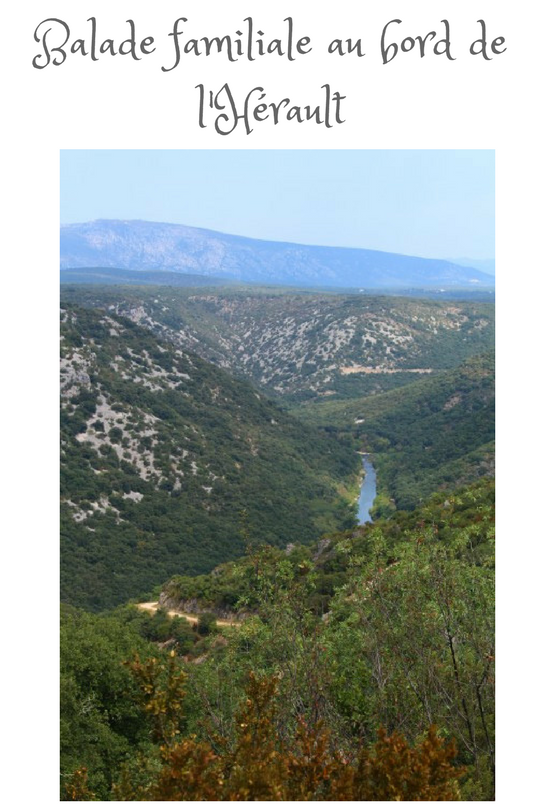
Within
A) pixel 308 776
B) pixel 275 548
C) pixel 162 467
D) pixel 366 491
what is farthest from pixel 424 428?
pixel 308 776

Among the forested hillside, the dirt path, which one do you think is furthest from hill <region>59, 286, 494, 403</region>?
the forested hillside

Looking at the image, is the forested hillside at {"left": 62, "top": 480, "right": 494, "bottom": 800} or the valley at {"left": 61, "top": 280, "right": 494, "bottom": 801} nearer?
the forested hillside at {"left": 62, "top": 480, "right": 494, "bottom": 800}

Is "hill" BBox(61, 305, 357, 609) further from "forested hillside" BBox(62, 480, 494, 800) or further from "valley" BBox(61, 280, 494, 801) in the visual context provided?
"forested hillside" BBox(62, 480, 494, 800)

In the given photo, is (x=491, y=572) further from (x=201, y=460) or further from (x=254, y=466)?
(x=254, y=466)

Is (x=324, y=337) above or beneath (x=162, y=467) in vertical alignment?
above

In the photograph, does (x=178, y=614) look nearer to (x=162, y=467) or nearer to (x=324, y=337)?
(x=162, y=467)

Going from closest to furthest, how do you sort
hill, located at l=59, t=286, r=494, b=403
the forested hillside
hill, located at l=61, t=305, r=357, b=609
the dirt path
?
the forested hillside → the dirt path → hill, located at l=61, t=305, r=357, b=609 → hill, located at l=59, t=286, r=494, b=403
